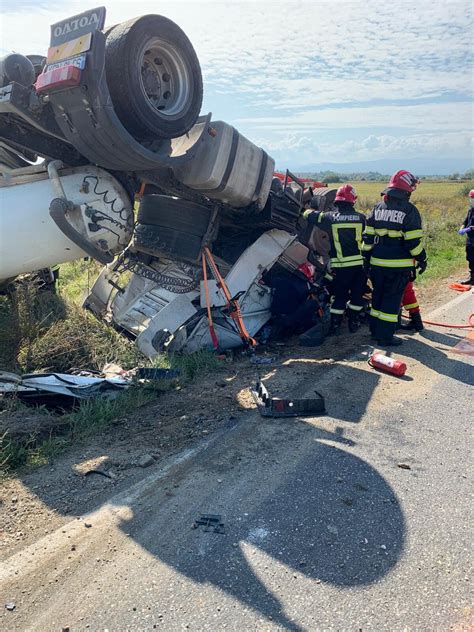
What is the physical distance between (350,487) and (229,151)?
9.29 ft

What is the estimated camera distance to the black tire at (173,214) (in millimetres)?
4898

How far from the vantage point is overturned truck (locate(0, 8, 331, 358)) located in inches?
136

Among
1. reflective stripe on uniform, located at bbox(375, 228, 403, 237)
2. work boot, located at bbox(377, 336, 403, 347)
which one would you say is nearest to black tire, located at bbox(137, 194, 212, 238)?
reflective stripe on uniform, located at bbox(375, 228, 403, 237)

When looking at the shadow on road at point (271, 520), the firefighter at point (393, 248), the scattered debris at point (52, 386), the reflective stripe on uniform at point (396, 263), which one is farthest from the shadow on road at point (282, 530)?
the reflective stripe on uniform at point (396, 263)

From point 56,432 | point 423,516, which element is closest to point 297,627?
point 423,516

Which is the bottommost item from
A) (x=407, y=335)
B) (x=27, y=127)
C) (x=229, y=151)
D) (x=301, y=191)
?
(x=407, y=335)

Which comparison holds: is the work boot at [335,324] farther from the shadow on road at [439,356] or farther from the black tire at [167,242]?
the black tire at [167,242]

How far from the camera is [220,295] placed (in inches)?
207

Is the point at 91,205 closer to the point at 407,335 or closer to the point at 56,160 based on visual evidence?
the point at 56,160

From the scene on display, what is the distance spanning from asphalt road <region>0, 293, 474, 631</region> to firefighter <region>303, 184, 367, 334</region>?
256 centimetres

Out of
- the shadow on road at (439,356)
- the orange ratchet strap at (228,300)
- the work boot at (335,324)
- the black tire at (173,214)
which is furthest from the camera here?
the work boot at (335,324)

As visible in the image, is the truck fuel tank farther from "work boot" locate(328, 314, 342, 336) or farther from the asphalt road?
"work boot" locate(328, 314, 342, 336)

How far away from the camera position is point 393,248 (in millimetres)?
5430

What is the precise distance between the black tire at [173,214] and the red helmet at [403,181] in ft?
6.15
